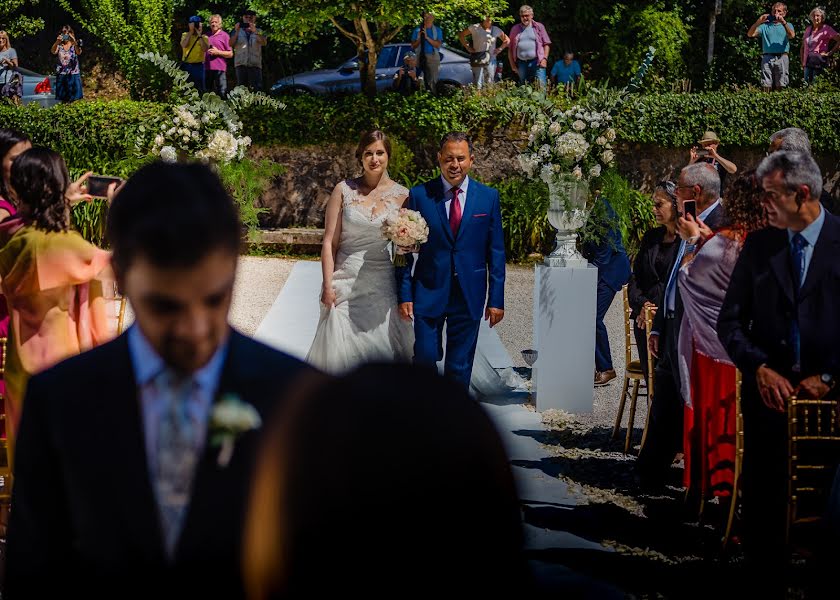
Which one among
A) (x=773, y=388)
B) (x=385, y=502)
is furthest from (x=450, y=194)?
(x=385, y=502)

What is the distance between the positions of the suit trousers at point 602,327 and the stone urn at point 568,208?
78 centimetres

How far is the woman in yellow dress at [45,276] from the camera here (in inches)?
162

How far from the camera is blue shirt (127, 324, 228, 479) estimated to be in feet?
4.88

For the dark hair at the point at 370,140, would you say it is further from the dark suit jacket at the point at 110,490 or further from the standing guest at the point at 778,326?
the dark suit jacket at the point at 110,490

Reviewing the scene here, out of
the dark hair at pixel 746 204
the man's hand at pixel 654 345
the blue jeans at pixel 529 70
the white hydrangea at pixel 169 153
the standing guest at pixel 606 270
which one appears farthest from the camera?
the blue jeans at pixel 529 70

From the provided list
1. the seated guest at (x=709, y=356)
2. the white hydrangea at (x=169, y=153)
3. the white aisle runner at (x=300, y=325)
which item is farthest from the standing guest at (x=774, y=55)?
the seated guest at (x=709, y=356)

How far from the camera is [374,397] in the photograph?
3.69 ft

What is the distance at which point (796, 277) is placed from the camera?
432 centimetres

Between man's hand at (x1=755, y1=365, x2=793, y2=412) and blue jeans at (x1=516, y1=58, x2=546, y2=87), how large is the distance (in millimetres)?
14833

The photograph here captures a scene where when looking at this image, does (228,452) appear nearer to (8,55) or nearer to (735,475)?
(735,475)

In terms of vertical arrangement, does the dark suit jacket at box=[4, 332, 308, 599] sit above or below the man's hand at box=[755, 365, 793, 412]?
above

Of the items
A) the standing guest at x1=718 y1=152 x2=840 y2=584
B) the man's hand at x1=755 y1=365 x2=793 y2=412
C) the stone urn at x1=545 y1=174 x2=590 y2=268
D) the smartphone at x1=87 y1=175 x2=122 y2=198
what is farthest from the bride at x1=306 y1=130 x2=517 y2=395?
the man's hand at x1=755 y1=365 x2=793 y2=412

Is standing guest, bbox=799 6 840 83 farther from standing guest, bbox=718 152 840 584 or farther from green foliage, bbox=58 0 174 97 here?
standing guest, bbox=718 152 840 584

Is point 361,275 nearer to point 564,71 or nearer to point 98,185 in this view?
point 98,185
